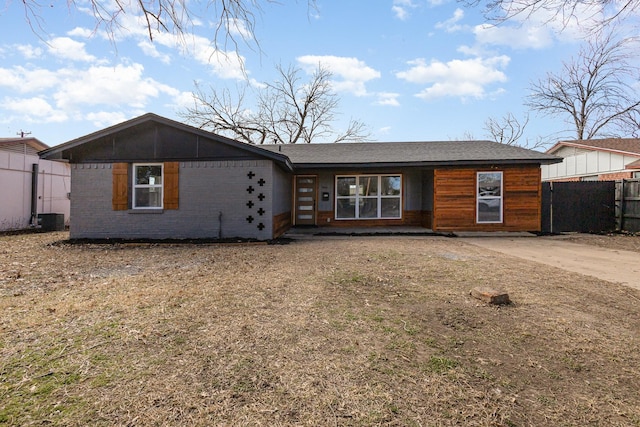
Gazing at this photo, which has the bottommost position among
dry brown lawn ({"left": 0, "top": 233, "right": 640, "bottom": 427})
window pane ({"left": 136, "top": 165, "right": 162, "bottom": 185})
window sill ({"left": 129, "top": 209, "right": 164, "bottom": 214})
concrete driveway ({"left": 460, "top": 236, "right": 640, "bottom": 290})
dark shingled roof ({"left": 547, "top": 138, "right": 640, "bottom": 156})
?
dry brown lawn ({"left": 0, "top": 233, "right": 640, "bottom": 427})

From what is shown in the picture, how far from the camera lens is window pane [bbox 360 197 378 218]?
42.7ft

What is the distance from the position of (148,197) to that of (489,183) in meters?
10.9

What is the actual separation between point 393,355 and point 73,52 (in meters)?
3.99

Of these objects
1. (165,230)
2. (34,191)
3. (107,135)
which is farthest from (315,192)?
(34,191)

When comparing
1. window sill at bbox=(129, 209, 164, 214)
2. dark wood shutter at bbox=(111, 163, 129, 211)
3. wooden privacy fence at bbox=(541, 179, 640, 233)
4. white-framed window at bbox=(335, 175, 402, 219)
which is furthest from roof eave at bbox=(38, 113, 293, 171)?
wooden privacy fence at bbox=(541, 179, 640, 233)

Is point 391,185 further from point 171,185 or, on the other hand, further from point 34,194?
point 34,194

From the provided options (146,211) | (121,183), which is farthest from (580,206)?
(121,183)

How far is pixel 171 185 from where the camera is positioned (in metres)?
9.55

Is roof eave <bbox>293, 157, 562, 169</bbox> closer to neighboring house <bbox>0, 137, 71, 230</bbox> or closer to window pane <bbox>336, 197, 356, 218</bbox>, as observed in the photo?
window pane <bbox>336, 197, 356, 218</bbox>

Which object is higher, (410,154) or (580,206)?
(410,154)

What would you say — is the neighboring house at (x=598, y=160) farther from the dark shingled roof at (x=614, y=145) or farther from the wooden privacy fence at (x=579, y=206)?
the wooden privacy fence at (x=579, y=206)

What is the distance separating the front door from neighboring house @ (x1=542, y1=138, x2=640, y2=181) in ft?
41.7

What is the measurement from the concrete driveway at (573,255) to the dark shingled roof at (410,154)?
2.59m

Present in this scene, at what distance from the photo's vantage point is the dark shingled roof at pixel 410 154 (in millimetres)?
10930
